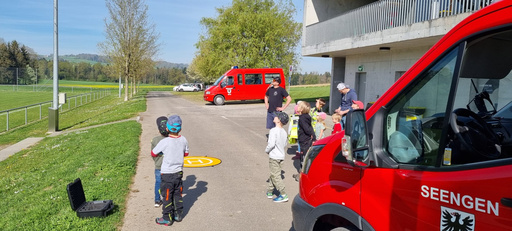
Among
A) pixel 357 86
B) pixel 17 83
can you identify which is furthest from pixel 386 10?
pixel 17 83

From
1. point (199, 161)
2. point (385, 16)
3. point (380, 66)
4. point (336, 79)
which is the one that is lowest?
point (199, 161)

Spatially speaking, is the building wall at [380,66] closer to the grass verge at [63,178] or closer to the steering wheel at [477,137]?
the grass verge at [63,178]

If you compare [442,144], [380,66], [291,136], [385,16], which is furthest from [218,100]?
[442,144]

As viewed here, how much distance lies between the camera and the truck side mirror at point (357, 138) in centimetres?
257

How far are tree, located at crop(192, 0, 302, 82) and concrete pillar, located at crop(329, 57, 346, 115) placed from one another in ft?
40.8

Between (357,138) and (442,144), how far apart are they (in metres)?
0.51

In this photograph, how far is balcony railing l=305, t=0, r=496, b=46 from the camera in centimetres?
1141

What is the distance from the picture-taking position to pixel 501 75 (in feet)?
8.23

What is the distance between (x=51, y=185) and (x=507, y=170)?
23.2ft

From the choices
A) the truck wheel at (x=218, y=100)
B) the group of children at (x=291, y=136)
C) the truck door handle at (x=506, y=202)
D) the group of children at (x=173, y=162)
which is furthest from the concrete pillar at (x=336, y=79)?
the truck door handle at (x=506, y=202)

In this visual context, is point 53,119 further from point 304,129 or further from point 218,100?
point 218,100

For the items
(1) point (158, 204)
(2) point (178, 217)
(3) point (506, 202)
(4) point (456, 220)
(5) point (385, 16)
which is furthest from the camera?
(5) point (385, 16)

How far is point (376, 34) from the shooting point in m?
14.3

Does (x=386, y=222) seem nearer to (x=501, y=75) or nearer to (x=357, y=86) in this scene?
(x=501, y=75)
